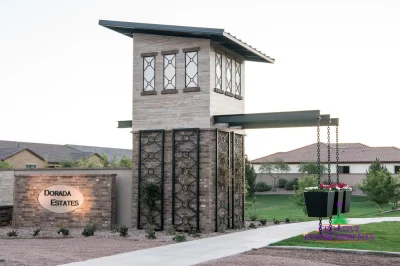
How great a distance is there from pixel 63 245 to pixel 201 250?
13.5 ft

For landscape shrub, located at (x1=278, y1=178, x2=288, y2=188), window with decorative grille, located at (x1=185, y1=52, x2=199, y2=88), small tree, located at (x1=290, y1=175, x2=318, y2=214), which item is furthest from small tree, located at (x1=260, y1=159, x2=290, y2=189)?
window with decorative grille, located at (x1=185, y1=52, x2=199, y2=88)

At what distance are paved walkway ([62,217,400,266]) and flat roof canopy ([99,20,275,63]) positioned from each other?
6.54m

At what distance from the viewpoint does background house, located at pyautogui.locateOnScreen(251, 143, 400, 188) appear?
5769cm

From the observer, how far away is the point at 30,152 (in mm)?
55688

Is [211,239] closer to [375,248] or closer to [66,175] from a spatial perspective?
[375,248]

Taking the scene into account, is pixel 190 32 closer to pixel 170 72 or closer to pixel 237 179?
pixel 170 72

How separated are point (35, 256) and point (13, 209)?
8.50 m

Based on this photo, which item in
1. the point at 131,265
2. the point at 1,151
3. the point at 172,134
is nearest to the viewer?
the point at 131,265

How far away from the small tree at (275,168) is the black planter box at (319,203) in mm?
47966

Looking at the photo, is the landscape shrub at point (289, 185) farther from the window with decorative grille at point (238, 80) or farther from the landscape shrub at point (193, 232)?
the landscape shrub at point (193, 232)

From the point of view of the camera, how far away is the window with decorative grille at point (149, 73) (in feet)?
62.1

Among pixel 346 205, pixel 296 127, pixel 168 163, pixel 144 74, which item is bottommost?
pixel 346 205

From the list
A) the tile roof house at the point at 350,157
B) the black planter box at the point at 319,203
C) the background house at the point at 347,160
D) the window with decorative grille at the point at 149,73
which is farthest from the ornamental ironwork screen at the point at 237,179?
the tile roof house at the point at 350,157

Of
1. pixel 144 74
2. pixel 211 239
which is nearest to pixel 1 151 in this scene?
pixel 144 74
